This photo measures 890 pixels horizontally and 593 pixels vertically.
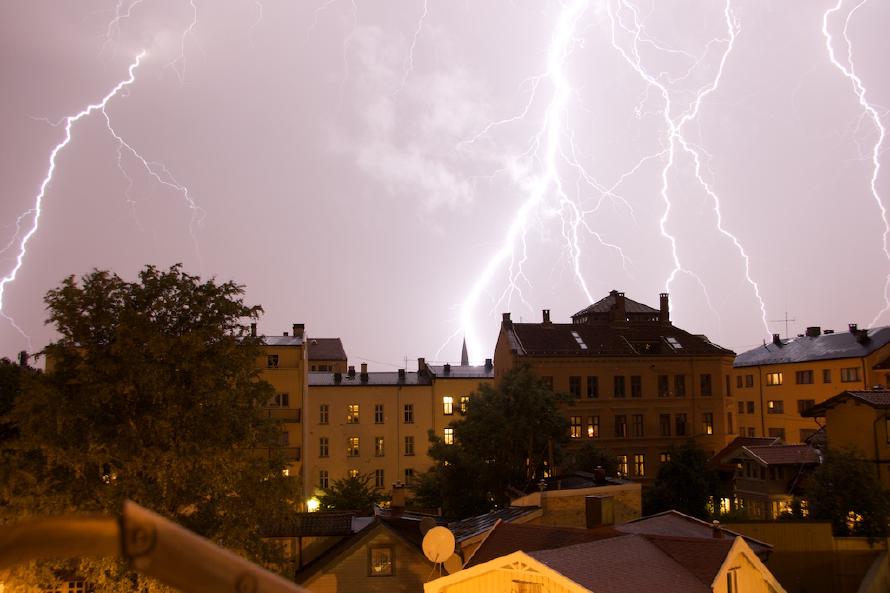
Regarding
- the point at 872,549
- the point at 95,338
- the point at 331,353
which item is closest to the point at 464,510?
the point at 872,549

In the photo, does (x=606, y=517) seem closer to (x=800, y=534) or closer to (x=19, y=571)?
(x=800, y=534)

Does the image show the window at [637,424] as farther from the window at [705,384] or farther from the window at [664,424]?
the window at [705,384]

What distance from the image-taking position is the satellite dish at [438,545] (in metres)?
16.8

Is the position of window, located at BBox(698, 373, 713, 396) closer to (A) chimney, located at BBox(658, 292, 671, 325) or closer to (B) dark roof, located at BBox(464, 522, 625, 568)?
(A) chimney, located at BBox(658, 292, 671, 325)

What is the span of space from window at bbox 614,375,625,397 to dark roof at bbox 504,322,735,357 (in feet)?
5.40

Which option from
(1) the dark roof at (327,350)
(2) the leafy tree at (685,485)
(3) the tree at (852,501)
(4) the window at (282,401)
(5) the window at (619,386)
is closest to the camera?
(3) the tree at (852,501)

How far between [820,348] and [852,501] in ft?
110

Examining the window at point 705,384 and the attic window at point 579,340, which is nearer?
the attic window at point 579,340

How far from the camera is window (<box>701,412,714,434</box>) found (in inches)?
1984

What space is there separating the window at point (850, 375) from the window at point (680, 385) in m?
13.5

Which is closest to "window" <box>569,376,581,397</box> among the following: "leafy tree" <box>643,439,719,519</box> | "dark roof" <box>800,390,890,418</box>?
"leafy tree" <box>643,439,719,519</box>

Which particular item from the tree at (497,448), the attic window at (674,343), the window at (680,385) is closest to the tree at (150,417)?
the tree at (497,448)

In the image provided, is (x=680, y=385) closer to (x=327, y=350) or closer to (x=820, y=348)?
(x=820, y=348)

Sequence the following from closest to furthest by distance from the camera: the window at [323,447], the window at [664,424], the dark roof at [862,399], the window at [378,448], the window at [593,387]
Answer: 1. the dark roof at [862,399]
2. the window at [593,387]
3. the window at [664,424]
4. the window at [323,447]
5. the window at [378,448]
